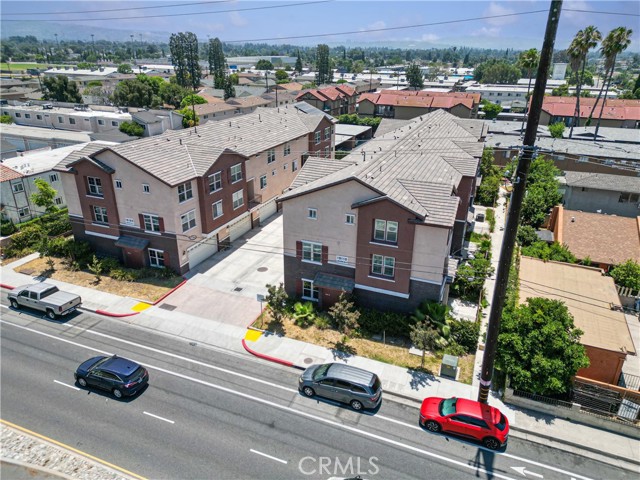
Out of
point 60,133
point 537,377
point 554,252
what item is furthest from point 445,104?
point 537,377

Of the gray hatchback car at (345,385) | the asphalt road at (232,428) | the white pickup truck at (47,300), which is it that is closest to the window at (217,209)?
the white pickup truck at (47,300)

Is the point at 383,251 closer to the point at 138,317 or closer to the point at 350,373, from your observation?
the point at 350,373

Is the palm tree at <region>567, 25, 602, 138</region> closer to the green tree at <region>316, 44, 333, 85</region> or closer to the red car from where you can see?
the red car

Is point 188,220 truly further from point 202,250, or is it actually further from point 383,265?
point 383,265

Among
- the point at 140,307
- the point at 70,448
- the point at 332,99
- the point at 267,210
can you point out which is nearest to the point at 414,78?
the point at 332,99

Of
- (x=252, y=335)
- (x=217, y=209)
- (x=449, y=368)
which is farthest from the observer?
(x=217, y=209)

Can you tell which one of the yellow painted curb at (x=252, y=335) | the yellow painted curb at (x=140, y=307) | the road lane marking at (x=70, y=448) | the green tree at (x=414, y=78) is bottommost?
the yellow painted curb at (x=140, y=307)

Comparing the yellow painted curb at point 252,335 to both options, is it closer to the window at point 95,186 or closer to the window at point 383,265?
the window at point 383,265

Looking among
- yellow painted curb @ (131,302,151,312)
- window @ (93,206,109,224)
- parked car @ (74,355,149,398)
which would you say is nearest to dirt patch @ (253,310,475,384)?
parked car @ (74,355,149,398)
